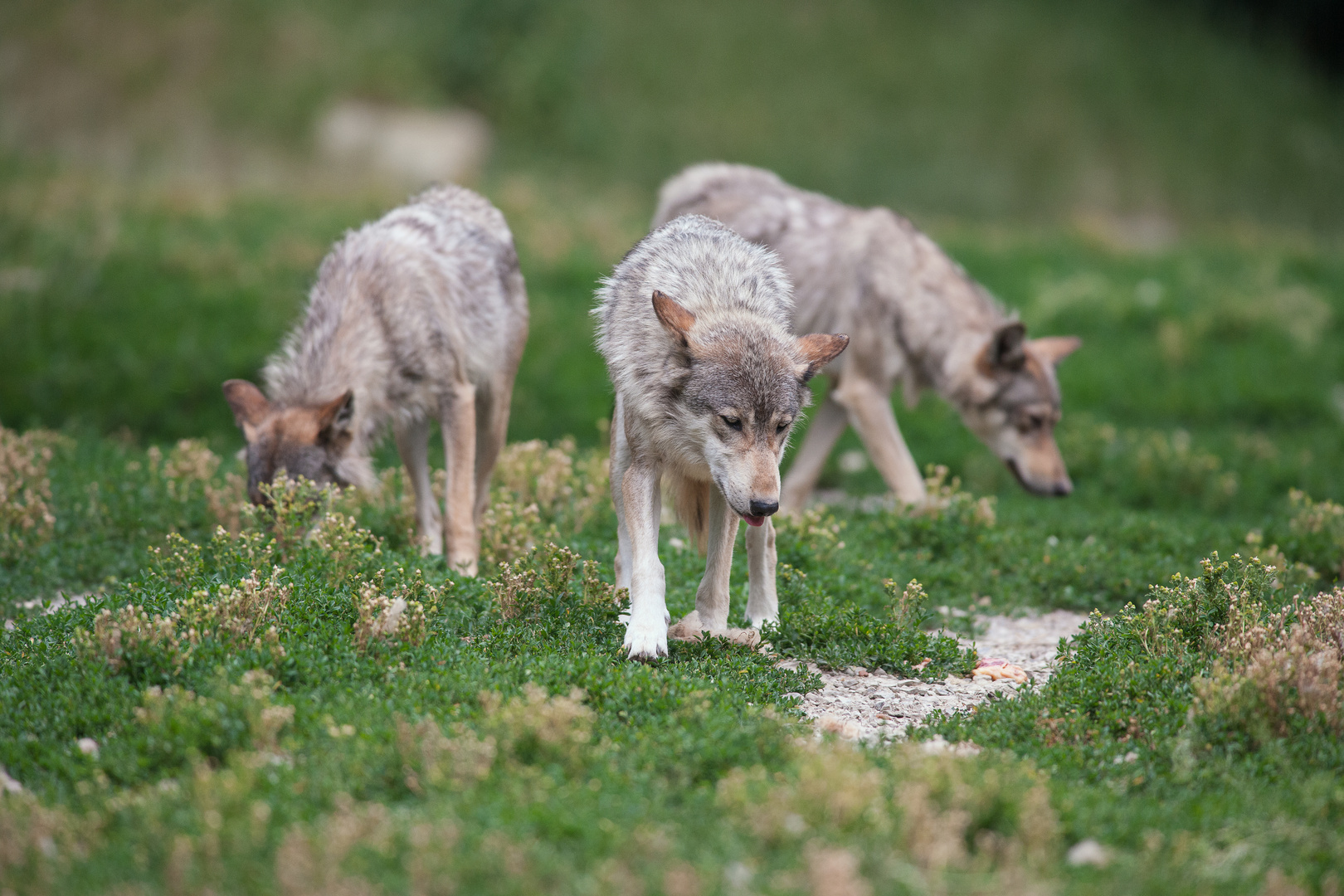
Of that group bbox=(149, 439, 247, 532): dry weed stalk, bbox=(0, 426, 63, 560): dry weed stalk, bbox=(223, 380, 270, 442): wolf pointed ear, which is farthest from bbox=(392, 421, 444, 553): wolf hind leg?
bbox=(0, 426, 63, 560): dry weed stalk

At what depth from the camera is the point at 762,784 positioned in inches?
164

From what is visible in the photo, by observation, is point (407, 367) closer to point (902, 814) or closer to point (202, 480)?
point (202, 480)

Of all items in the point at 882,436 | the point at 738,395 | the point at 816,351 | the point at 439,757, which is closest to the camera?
the point at 439,757

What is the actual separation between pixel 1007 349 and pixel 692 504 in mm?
4344

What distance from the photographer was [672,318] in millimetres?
5602

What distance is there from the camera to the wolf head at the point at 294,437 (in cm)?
710

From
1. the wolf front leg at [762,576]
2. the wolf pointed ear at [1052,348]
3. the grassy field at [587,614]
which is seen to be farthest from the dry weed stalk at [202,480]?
the wolf pointed ear at [1052,348]

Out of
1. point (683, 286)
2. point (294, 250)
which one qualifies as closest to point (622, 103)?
point (294, 250)

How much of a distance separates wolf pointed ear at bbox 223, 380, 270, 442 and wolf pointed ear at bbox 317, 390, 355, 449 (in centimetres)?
46

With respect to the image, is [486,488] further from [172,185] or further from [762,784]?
[172,185]

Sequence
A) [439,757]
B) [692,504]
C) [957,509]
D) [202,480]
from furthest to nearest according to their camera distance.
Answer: [202,480] < [957,509] < [692,504] < [439,757]

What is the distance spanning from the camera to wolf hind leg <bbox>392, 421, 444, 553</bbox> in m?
8.20

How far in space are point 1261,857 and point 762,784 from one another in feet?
5.41

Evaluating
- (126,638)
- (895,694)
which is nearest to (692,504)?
(895,694)
